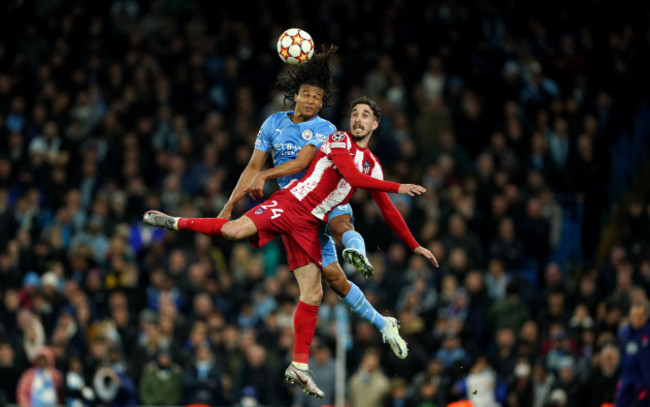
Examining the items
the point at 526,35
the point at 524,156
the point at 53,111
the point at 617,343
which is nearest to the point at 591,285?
the point at 617,343

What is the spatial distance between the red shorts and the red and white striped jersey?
0.24ft

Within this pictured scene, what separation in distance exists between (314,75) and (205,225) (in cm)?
146

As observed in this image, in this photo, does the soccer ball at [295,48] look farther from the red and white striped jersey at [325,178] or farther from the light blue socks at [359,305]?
the light blue socks at [359,305]

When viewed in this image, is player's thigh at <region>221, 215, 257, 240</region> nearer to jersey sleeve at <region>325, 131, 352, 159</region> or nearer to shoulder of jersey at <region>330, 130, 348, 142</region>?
jersey sleeve at <region>325, 131, 352, 159</region>

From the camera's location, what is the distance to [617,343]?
12914 millimetres

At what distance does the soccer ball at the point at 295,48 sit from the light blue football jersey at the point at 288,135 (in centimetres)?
44

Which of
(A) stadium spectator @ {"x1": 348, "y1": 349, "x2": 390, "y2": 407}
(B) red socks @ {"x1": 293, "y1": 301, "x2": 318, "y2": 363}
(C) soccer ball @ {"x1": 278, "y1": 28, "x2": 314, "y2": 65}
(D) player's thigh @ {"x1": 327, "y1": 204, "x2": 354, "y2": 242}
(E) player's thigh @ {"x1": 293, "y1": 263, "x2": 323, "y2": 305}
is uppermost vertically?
(C) soccer ball @ {"x1": 278, "y1": 28, "x2": 314, "y2": 65}

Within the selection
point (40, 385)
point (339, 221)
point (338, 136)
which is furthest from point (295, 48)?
point (40, 385)

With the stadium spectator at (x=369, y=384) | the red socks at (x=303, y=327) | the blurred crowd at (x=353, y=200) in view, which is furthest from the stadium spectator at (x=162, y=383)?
the red socks at (x=303, y=327)

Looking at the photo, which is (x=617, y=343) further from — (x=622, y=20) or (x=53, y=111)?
(x=53, y=111)

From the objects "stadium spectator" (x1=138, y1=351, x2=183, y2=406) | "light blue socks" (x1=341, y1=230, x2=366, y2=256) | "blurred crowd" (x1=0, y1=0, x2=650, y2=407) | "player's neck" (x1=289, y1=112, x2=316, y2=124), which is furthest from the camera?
"stadium spectator" (x1=138, y1=351, x2=183, y2=406)

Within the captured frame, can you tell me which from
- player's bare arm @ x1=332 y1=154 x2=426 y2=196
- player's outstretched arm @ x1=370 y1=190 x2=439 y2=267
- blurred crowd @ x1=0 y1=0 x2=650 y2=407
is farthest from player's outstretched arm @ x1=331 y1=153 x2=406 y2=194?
blurred crowd @ x1=0 y1=0 x2=650 y2=407

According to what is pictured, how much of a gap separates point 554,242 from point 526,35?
3878 mm

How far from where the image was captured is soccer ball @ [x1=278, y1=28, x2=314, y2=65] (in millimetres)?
9070
